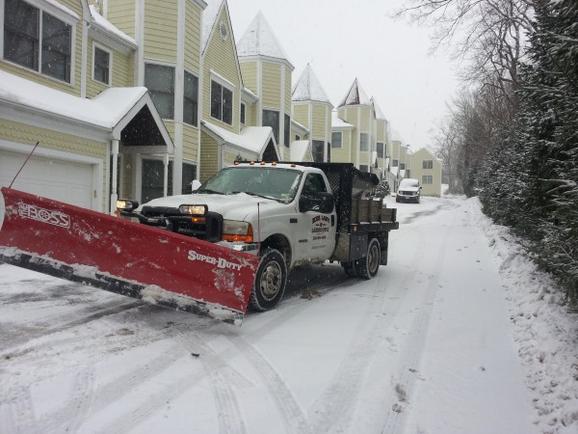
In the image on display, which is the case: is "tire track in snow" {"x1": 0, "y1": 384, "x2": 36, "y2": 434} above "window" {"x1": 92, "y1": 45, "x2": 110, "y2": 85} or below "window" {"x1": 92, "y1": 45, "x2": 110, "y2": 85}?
below

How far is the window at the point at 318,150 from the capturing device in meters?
37.8

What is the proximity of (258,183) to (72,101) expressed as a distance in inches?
270

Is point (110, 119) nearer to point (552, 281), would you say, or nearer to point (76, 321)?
point (76, 321)

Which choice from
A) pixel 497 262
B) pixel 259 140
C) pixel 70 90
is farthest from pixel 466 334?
pixel 259 140

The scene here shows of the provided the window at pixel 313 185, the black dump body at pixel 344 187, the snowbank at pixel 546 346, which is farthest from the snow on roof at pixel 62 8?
the snowbank at pixel 546 346

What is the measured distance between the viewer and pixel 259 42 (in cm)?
2525

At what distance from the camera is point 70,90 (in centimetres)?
1255

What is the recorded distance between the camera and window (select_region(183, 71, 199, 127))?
16750mm

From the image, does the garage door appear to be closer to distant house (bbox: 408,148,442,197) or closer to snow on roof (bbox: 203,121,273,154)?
snow on roof (bbox: 203,121,273,154)

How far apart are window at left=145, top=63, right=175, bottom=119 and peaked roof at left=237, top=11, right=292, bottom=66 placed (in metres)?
9.71

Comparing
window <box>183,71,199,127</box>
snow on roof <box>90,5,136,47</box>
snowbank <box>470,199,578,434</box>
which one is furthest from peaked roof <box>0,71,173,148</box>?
snowbank <box>470,199,578,434</box>

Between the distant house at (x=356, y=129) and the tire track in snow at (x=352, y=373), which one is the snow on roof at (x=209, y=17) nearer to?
the tire track in snow at (x=352, y=373)

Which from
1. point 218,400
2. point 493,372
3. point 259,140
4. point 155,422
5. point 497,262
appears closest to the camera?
point 155,422

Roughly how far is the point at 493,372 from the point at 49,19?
40.1ft
